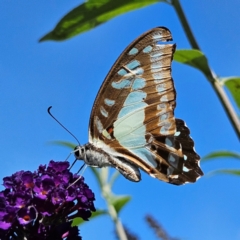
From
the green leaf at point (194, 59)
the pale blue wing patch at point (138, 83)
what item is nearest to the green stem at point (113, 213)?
the pale blue wing patch at point (138, 83)

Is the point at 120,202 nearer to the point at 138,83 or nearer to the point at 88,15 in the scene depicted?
the point at 138,83

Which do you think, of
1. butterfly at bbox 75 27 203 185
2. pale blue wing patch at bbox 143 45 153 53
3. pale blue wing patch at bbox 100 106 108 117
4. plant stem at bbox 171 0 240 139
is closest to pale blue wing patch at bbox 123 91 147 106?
butterfly at bbox 75 27 203 185

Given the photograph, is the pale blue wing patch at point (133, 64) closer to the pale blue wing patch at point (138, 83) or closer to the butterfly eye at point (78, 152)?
the pale blue wing patch at point (138, 83)

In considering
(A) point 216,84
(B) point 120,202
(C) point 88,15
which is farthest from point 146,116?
(B) point 120,202

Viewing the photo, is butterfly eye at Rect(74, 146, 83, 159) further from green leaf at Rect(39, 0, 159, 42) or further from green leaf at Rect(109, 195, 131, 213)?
green leaf at Rect(109, 195, 131, 213)

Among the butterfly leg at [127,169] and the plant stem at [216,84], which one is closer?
the plant stem at [216,84]

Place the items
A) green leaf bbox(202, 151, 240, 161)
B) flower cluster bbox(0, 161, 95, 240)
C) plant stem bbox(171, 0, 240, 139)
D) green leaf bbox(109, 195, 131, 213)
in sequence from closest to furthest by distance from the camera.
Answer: flower cluster bbox(0, 161, 95, 240) → plant stem bbox(171, 0, 240, 139) → green leaf bbox(202, 151, 240, 161) → green leaf bbox(109, 195, 131, 213)
